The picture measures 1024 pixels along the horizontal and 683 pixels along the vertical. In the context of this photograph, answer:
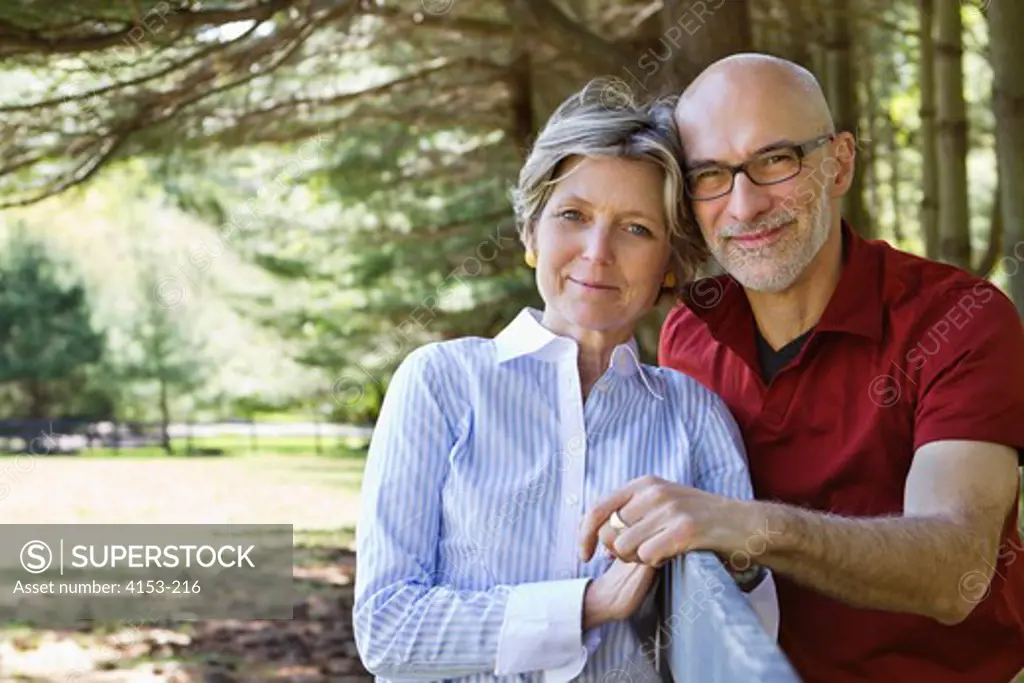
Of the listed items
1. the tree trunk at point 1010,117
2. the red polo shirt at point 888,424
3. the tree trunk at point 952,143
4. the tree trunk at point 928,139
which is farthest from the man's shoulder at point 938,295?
the tree trunk at point 928,139

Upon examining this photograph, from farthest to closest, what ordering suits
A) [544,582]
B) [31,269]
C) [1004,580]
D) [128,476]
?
1. [31,269]
2. [128,476]
3. [1004,580]
4. [544,582]

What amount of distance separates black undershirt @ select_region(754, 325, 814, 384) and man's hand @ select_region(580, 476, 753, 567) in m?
0.79

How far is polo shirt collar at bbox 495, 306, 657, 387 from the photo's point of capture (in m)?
2.47

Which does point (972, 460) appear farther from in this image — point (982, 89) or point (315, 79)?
point (982, 89)

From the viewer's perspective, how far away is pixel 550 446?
93.7 inches

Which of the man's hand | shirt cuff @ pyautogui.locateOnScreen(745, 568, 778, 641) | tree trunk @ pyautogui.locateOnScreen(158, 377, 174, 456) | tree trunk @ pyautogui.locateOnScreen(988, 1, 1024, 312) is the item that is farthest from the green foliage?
the man's hand

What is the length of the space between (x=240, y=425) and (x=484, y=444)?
30.4m

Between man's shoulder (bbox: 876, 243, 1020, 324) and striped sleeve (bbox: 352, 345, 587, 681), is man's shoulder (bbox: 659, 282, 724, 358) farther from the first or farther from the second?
striped sleeve (bbox: 352, 345, 587, 681)

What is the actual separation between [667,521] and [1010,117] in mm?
2838

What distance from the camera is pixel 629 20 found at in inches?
350

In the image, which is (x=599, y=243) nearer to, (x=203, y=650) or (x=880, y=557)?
(x=880, y=557)

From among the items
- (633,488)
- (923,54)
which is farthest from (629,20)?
(633,488)

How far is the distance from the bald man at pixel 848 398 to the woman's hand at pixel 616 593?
0.06 meters

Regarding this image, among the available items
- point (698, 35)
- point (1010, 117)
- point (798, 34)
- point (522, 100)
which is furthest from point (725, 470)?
point (522, 100)
